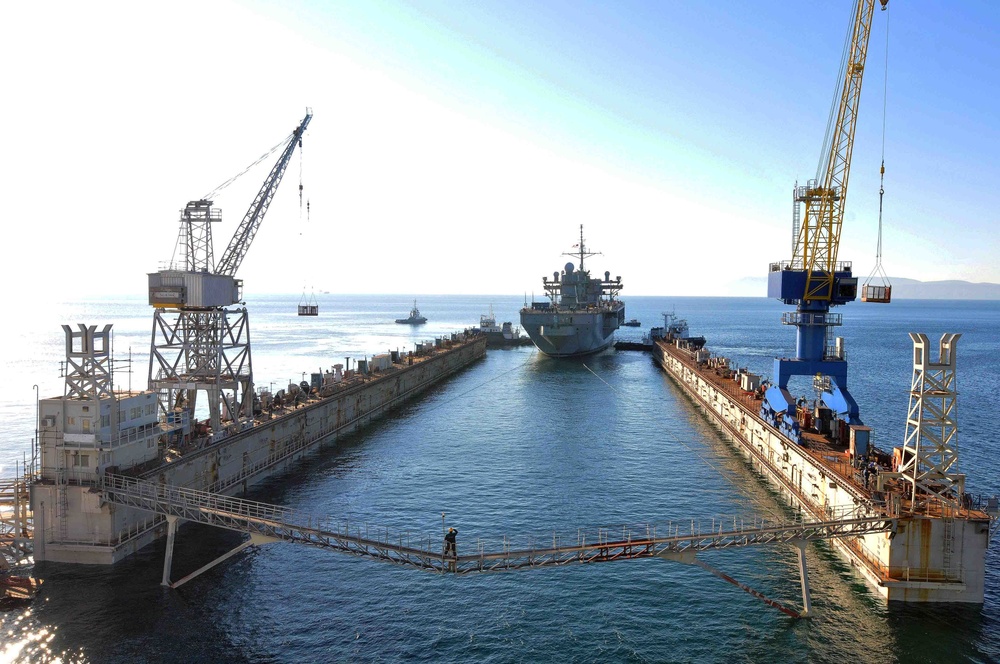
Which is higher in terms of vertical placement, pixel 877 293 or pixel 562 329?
pixel 877 293

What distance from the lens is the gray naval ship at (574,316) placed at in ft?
395

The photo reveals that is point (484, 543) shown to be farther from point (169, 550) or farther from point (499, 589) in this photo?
point (169, 550)

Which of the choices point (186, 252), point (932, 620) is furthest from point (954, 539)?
point (186, 252)

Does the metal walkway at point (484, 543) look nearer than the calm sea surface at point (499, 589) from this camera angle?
No

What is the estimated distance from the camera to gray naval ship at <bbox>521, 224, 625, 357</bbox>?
120438 millimetres

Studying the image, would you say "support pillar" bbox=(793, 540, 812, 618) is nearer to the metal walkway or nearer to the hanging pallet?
the metal walkway

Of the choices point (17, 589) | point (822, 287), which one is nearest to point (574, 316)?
point (822, 287)

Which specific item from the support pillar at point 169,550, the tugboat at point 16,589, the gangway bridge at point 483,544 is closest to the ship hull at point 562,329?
the gangway bridge at point 483,544

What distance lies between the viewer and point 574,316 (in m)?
121

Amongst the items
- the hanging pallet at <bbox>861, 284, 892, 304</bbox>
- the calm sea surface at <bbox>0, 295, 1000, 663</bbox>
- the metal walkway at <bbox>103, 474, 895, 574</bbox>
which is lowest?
the calm sea surface at <bbox>0, 295, 1000, 663</bbox>

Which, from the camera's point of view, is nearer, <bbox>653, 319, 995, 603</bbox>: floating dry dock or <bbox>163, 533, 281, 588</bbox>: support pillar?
<bbox>653, 319, 995, 603</bbox>: floating dry dock

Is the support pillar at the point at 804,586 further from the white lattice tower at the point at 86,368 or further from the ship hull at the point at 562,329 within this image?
the ship hull at the point at 562,329

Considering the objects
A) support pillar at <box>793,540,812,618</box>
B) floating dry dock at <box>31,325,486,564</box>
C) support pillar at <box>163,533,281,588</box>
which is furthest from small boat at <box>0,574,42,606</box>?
support pillar at <box>793,540,812,618</box>

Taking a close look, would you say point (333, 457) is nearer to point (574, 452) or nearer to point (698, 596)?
point (574, 452)
